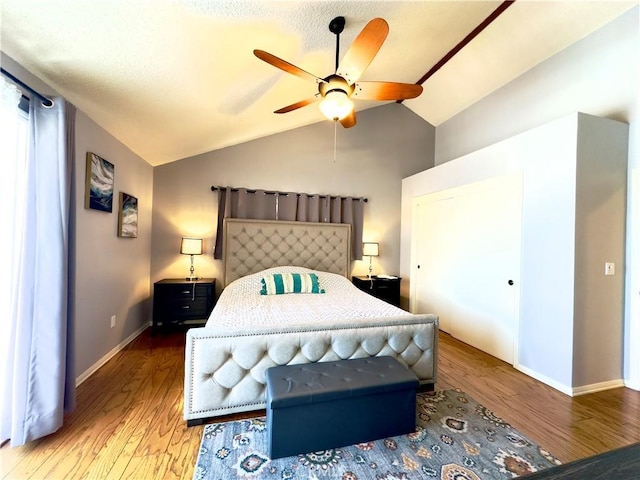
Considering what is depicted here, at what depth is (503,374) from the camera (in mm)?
2688

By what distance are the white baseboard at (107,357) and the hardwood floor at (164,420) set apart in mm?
48

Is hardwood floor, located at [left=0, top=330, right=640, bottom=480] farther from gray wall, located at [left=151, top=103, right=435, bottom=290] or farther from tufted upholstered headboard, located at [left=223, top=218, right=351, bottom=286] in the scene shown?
gray wall, located at [left=151, top=103, right=435, bottom=290]

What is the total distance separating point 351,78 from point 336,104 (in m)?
0.23

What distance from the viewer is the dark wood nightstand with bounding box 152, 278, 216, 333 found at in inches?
134

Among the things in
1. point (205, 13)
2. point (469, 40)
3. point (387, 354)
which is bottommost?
point (387, 354)

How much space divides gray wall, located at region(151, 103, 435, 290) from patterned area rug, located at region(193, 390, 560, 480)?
8.42 ft

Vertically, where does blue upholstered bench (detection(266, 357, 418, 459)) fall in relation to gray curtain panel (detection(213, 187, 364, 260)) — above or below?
below

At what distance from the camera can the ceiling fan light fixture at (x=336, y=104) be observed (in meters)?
1.88

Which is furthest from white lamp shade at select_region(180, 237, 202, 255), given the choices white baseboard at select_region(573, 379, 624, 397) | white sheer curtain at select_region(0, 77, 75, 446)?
white baseboard at select_region(573, 379, 624, 397)

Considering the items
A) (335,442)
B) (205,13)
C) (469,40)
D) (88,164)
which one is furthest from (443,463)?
(469,40)

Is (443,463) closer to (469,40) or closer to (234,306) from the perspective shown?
(234,306)

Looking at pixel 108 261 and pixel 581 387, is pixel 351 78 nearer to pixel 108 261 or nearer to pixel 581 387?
pixel 108 261

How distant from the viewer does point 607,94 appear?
2.62 meters

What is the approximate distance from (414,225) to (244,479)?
3895 mm
